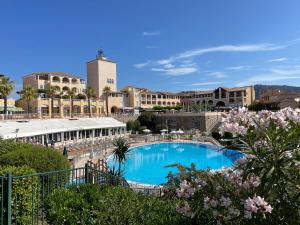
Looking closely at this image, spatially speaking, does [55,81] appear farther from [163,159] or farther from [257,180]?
[257,180]

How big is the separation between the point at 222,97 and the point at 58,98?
55071 mm

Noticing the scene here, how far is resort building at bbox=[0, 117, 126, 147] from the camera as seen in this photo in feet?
97.1

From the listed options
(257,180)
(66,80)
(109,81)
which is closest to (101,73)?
(109,81)

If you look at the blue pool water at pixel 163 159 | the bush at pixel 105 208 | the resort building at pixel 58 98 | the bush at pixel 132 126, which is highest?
the resort building at pixel 58 98

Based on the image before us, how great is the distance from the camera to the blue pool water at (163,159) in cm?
2491

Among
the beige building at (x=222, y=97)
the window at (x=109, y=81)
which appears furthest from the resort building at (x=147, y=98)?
the window at (x=109, y=81)

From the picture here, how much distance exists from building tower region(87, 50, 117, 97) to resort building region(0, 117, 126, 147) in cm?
2385

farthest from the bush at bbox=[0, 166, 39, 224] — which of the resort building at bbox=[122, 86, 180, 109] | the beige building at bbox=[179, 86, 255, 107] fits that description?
the beige building at bbox=[179, 86, 255, 107]

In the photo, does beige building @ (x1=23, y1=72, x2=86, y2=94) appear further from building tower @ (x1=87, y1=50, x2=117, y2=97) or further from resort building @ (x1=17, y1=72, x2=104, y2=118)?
building tower @ (x1=87, y1=50, x2=117, y2=97)

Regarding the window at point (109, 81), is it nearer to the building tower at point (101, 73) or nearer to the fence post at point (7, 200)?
the building tower at point (101, 73)

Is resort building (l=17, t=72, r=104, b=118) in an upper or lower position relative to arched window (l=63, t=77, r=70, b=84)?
lower

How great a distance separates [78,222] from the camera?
17.5 ft

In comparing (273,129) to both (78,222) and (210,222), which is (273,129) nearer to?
(210,222)

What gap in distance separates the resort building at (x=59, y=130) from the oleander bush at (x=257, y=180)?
80.9ft
